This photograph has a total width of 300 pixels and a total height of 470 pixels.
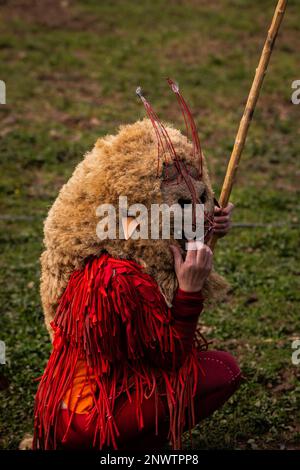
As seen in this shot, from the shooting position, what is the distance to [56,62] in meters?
8.58

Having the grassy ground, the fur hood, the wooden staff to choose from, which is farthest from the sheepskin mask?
the grassy ground

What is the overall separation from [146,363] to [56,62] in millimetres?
6536

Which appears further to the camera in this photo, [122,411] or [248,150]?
[248,150]

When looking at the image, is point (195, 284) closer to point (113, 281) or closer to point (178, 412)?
point (113, 281)

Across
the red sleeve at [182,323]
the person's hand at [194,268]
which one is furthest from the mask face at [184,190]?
the red sleeve at [182,323]

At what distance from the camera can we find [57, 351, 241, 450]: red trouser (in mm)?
2715

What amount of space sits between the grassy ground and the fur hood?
1179 millimetres

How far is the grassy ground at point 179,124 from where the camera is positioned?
3795 mm

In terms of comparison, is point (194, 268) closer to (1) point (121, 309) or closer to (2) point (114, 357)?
(1) point (121, 309)

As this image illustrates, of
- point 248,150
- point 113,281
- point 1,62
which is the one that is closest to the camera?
point 113,281

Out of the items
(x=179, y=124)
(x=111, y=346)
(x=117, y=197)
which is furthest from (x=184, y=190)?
(x=179, y=124)

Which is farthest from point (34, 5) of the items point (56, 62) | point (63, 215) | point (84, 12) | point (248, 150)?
point (63, 215)

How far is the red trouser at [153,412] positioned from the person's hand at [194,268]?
48 cm

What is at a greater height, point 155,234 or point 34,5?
point 34,5
